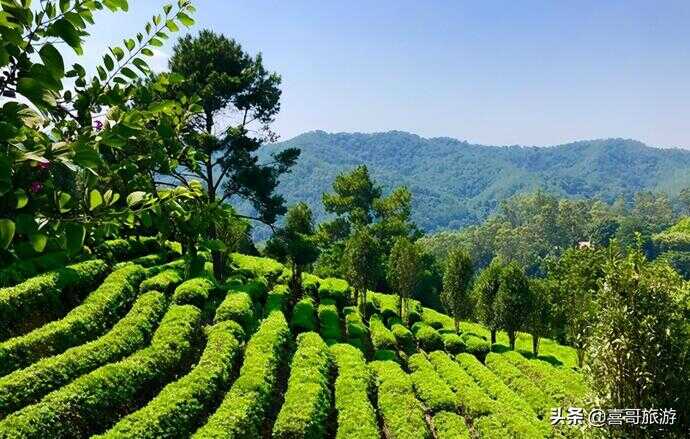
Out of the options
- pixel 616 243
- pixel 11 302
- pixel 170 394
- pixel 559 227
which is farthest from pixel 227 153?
pixel 559 227

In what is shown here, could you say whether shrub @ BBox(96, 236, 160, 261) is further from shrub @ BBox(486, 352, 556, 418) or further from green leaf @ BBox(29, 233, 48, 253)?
green leaf @ BBox(29, 233, 48, 253)

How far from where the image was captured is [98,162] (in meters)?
1.81

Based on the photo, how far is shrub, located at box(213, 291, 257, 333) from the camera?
22266 mm

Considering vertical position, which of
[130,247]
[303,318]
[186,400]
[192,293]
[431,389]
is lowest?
[431,389]

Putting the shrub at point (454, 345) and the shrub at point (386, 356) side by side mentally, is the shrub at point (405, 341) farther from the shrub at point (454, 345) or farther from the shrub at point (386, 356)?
the shrub at point (386, 356)

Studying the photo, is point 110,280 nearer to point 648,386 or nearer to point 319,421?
point 319,421

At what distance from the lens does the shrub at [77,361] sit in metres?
14.1

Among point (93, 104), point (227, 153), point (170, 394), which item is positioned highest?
point (227, 153)

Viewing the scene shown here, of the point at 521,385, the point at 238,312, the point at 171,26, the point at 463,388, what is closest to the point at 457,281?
the point at 521,385

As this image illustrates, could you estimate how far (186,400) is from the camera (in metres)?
15.4

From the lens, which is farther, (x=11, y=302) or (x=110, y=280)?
(x=110, y=280)

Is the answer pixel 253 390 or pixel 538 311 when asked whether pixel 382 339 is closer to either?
pixel 253 390

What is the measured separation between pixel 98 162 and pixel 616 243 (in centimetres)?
1150

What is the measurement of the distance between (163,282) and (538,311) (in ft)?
82.2
